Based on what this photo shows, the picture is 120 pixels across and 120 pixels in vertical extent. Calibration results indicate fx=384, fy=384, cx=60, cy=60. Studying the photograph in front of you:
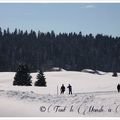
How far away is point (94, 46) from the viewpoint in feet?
555

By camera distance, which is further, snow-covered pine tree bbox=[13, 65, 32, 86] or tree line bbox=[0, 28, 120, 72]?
tree line bbox=[0, 28, 120, 72]

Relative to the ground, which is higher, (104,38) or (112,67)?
(104,38)

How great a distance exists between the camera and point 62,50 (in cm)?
15775

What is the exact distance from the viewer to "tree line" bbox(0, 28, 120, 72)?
141m

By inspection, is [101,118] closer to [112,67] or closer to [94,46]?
[112,67]

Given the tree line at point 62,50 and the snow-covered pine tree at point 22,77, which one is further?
the tree line at point 62,50

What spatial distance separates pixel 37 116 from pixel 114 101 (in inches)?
276

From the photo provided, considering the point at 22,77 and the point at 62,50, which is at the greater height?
the point at 62,50

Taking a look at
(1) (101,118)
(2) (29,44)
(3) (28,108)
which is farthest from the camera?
(2) (29,44)

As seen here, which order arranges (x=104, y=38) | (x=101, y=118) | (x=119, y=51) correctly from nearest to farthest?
(x=101, y=118) → (x=119, y=51) → (x=104, y=38)

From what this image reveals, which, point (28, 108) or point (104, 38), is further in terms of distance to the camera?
point (104, 38)

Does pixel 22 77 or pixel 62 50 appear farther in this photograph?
pixel 62 50

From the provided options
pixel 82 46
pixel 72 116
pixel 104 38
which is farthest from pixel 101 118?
pixel 104 38

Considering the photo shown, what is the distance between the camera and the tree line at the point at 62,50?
14062 cm
